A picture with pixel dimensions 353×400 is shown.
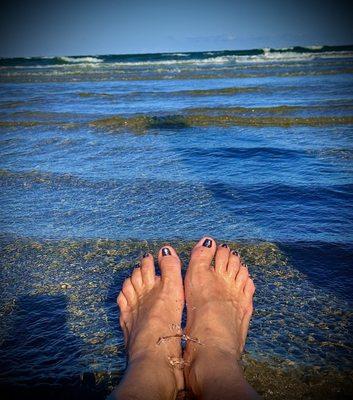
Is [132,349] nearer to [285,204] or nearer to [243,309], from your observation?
[243,309]

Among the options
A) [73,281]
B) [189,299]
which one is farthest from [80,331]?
[189,299]

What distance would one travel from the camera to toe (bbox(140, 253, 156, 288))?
1.91 metres

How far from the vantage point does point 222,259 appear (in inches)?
80.5

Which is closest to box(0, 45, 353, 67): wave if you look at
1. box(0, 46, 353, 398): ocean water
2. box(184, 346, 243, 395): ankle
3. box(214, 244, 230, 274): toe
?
box(0, 46, 353, 398): ocean water

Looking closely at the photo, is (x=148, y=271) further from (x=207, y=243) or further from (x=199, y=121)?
(x=199, y=121)

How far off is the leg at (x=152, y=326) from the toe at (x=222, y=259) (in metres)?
0.26

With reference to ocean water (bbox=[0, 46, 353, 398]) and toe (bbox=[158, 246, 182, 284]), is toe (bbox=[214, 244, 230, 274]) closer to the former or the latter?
ocean water (bbox=[0, 46, 353, 398])

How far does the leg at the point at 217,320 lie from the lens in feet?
4.17

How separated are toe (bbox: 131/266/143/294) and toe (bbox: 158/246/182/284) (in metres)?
0.14

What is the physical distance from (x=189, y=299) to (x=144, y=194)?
1.19 meters

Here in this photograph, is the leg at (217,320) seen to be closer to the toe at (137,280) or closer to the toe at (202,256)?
the toe at (202,256)

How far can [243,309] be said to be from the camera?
176 centimetres

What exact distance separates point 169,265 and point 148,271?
127 millimetres

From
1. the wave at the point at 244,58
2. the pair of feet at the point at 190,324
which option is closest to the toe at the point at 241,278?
the pair of feet at the point at 190,324
